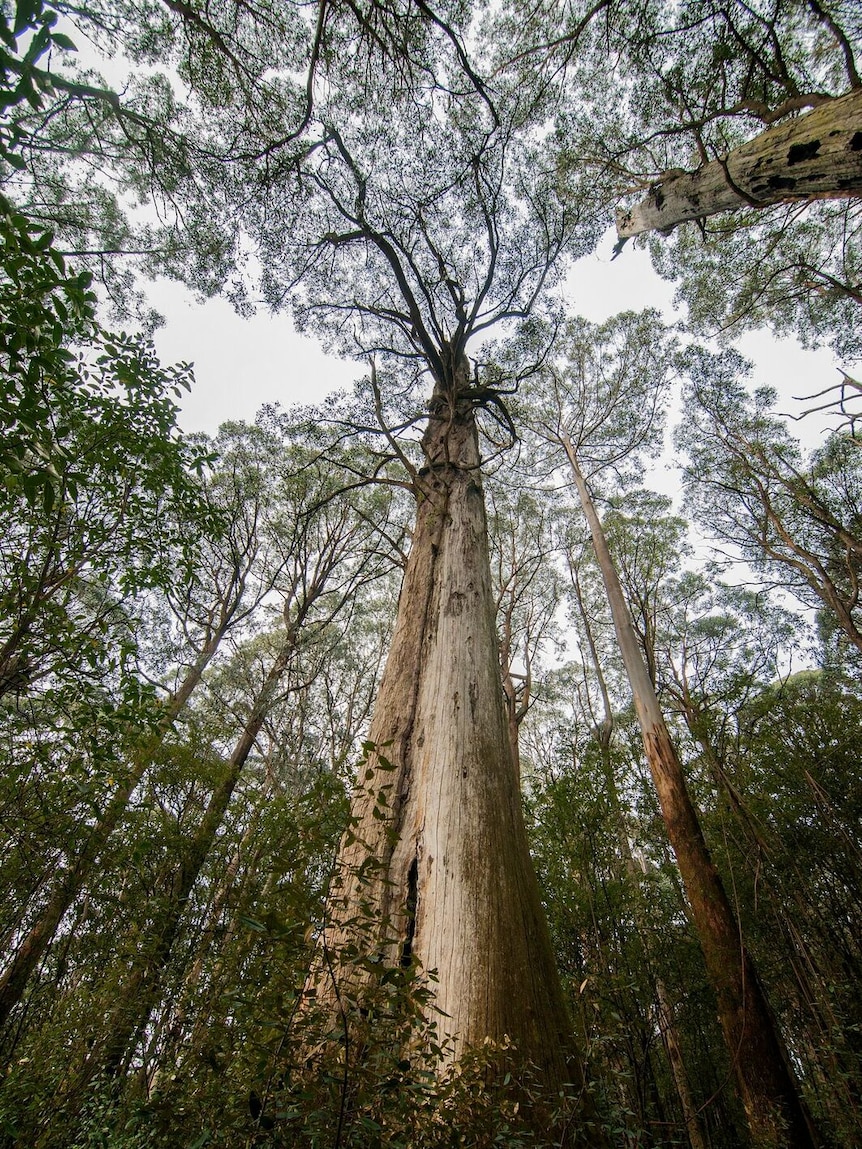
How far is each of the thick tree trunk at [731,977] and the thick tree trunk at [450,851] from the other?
1956mm

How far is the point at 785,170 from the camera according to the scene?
2602 mm

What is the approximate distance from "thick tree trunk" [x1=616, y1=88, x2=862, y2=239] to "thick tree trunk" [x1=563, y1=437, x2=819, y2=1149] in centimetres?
426

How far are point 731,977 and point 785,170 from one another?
536 centimetres

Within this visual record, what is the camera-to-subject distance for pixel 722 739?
4.97 m

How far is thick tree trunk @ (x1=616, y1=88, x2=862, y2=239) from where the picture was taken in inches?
92.6

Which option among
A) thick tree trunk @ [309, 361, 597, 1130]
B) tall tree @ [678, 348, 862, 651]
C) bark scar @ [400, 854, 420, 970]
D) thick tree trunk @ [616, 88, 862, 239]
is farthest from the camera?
tall tree @ [678, 348, 862, 651]

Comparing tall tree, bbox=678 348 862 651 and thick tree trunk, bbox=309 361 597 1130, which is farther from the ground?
tall tree, bbox=678 348 862 651

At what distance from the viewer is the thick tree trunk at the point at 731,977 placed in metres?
3.04

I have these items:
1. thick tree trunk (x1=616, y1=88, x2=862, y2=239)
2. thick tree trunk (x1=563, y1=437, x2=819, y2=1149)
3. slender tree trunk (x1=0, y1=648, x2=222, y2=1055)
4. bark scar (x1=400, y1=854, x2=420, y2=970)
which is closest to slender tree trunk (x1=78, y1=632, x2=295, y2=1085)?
slender tree trunk (x1=0, y1=648, x2=222, y2=1055)

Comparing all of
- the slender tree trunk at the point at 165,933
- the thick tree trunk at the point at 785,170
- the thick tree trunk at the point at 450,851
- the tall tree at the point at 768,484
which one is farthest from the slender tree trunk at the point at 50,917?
the tall tree at the point at 768,484

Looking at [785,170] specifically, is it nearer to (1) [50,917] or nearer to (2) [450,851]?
(2) [450,851]

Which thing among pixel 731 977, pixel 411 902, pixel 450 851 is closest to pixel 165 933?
pixel 411 902

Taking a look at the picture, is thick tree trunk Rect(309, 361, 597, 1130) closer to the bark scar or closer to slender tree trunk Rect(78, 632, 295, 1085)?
the bark scar

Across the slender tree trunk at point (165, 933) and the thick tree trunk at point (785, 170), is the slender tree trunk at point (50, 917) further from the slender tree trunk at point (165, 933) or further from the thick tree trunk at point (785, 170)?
the thick tree trunk at point (785, 170)
